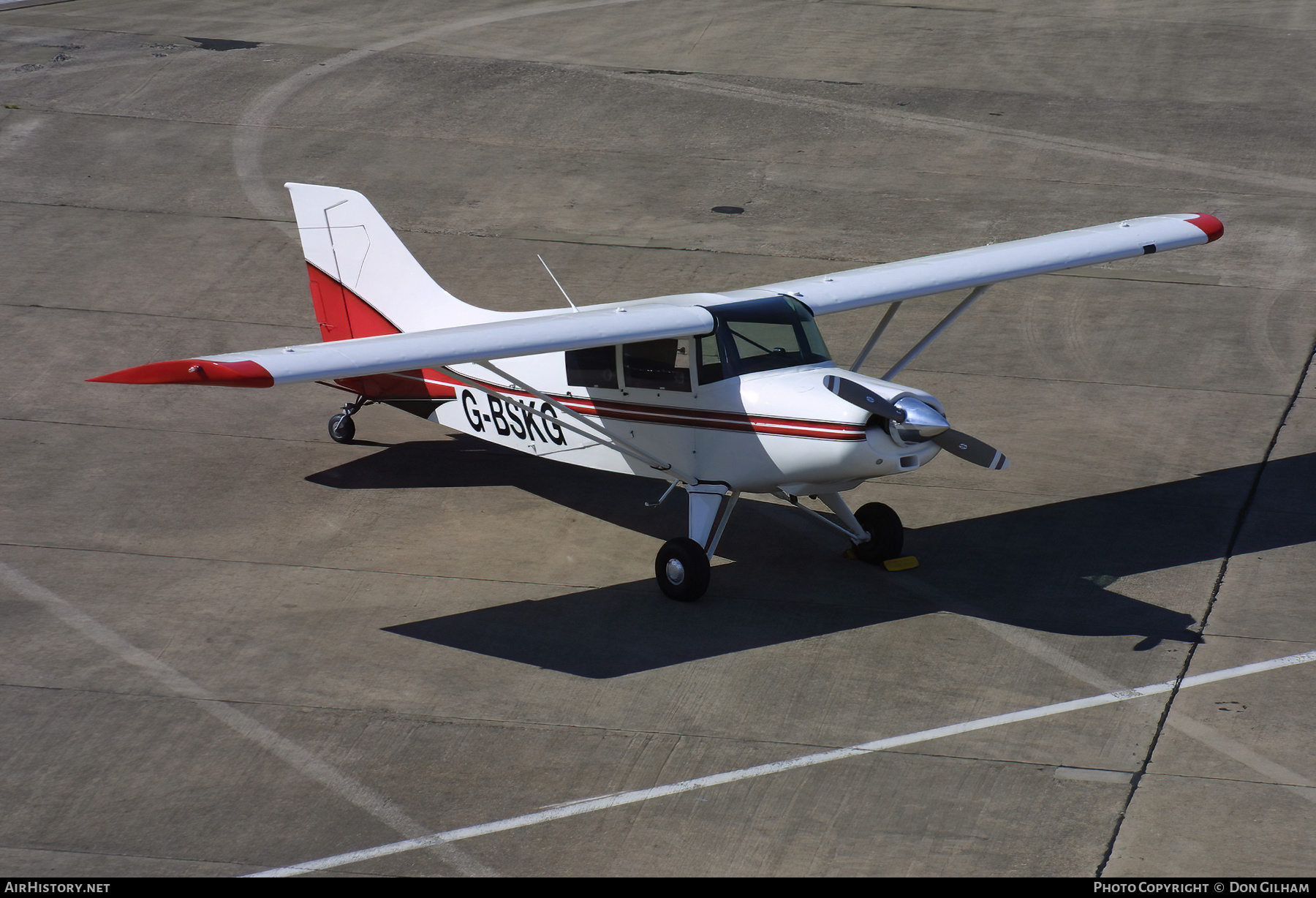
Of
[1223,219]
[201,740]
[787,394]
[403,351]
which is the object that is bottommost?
[1223,219]

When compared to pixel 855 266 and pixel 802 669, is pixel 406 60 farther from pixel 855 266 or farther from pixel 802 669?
pixel 802 669

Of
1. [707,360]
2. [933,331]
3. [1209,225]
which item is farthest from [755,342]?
[1209,225]

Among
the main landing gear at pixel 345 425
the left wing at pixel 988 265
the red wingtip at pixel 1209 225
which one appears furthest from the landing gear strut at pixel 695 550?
the red wingtip at pixel 1209 225

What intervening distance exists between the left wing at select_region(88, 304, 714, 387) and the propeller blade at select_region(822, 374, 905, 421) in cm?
116

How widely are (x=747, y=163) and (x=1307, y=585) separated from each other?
11950 mm

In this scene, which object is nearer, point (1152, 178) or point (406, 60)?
point (1152, 178)

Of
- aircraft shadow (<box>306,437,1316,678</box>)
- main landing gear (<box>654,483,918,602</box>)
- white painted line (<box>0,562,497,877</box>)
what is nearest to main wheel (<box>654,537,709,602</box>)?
main landing gear (<box>654,483,918,602</box>)

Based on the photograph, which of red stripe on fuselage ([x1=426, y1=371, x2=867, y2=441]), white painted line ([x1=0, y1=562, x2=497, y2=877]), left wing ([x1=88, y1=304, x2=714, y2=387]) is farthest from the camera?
red stripe on fuselage ([x1=426, y1=371, x2=867, y2=441])

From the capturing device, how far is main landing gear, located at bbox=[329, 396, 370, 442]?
14.6 metres

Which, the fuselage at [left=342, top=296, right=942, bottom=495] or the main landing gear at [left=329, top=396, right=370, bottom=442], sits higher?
the fuselage at [left=342, top=296, right=942, bottom=495]

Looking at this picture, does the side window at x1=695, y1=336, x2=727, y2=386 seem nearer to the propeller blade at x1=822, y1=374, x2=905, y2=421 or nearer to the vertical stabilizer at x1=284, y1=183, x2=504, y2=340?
the propeller blade at x1=822, y1=374, x2=905, y2=421

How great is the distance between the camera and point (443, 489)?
544 inches

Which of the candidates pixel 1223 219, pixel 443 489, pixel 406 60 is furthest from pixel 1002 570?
pixel 406 60

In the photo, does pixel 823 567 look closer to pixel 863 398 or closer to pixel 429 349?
pixel 863 398
